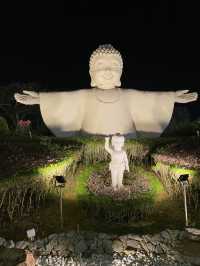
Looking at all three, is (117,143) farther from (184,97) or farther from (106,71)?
(184,97)

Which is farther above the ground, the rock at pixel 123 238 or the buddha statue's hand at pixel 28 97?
the buddha statue's hand at pixel 28 97

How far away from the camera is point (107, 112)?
12.0 metres

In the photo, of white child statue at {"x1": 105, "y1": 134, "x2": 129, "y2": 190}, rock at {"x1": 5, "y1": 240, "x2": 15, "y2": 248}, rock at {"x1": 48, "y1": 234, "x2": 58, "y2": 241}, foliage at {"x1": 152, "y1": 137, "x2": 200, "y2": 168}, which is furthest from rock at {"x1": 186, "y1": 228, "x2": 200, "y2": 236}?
rock at {"x1": 5, "y1": 240, "x2": 15, "y2": 248}

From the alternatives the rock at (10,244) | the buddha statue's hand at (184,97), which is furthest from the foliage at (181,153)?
the rock at (10,244)

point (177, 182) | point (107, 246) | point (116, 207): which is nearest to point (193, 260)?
point (107, 246)

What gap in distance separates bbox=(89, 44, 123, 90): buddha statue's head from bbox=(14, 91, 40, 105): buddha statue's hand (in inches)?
72.3

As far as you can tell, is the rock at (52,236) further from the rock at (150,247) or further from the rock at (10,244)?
the rock at (150,247)

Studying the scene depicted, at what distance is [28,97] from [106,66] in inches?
98.4

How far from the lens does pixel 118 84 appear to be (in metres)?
12.5

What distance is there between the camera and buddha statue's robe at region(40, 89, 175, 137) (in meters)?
12.1

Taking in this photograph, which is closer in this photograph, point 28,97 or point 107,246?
point 107,246

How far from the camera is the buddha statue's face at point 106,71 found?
12.0 metres

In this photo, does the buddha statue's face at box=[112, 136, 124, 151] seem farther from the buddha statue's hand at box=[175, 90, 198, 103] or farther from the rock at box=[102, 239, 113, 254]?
the buddha statue's hand at box=[175, 90, 198, 103]

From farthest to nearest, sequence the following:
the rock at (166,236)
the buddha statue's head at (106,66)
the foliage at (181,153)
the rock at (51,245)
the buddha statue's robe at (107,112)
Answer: the buddha statue's robe at (107,112)
the buddha statue's head at (106,66)
the foliage at (181,153)
the rock at (166,236)
the rock at (51,245)
